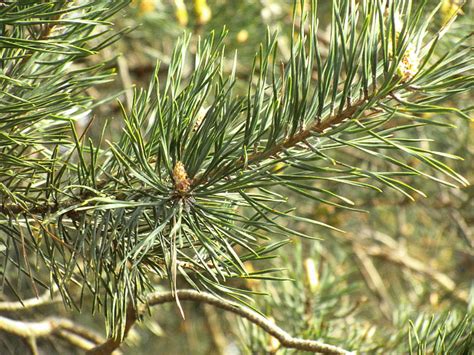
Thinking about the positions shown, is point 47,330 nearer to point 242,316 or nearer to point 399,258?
point 242,316

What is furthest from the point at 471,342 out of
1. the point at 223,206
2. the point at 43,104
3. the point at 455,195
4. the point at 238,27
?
the point at 455,195

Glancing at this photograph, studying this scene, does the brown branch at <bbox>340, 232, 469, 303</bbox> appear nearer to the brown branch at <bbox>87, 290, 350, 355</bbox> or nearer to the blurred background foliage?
the blurred background foliage

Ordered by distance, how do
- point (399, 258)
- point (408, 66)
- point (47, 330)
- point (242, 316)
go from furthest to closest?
1. point (399, 258)
2. point (47, 330)
3. point (242, 316)
4. point (408, 66)

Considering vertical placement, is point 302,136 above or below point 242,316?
above

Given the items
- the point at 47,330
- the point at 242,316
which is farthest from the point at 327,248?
the point at 242,316

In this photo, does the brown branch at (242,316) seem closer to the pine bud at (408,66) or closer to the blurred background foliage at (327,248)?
the blurred background foliage at (327,248)

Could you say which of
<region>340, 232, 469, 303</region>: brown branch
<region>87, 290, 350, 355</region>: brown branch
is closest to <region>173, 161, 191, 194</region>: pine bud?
<region>87, 290, 350, 355</region>: brown branch
